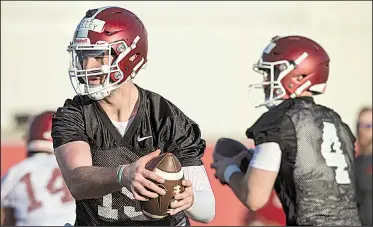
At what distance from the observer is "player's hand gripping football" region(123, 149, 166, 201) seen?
3252mm

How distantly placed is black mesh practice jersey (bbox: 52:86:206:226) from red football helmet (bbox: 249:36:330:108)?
4.37 feet

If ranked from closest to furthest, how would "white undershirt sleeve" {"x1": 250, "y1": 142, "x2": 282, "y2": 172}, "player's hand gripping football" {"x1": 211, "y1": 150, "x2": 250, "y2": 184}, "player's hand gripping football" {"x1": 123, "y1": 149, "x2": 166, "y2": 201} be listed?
"player's hand gripping football" {"x1": 123, "y1": 149, "x2": 166, "y2": 201} → "white undershirt sleeve" {"x1": 250, "y1": 142, "x2": 282, "y2": 172} → "player's hand gripping football" {"x1": 211, "y1": 150, "x2": 250, "y2": 184}

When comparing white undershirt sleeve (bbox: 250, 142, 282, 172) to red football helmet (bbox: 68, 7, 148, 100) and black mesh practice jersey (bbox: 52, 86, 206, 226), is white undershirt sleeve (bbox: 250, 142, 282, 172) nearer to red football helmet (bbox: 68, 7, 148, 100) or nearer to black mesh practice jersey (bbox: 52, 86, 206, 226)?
black mesh practice jersey (bbox: 52, 86, 206, 226)

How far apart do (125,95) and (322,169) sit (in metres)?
1.38

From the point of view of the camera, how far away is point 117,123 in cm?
399

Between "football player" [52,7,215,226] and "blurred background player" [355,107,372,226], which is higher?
"football player" [52,7,215,226]

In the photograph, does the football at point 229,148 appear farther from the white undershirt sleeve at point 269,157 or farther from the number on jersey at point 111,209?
the number on jersey at point 111,209

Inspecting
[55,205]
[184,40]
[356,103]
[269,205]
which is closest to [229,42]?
[184,40]

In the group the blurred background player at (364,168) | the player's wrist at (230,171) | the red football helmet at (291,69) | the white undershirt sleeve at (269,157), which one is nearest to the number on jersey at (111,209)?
the white undershirt sleeve at (269,157)

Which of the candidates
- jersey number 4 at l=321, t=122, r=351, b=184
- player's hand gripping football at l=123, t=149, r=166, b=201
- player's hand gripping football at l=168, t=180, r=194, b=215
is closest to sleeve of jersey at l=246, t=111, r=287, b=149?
jersey number 4 at l=321, t=122, r=351, b=184

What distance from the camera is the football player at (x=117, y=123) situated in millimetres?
3914

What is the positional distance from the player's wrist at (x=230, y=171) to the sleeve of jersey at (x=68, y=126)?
1.36m

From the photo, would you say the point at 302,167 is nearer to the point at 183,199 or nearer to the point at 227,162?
the point at 227,162

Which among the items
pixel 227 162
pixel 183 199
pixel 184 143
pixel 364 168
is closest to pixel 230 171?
pixel 227 162
